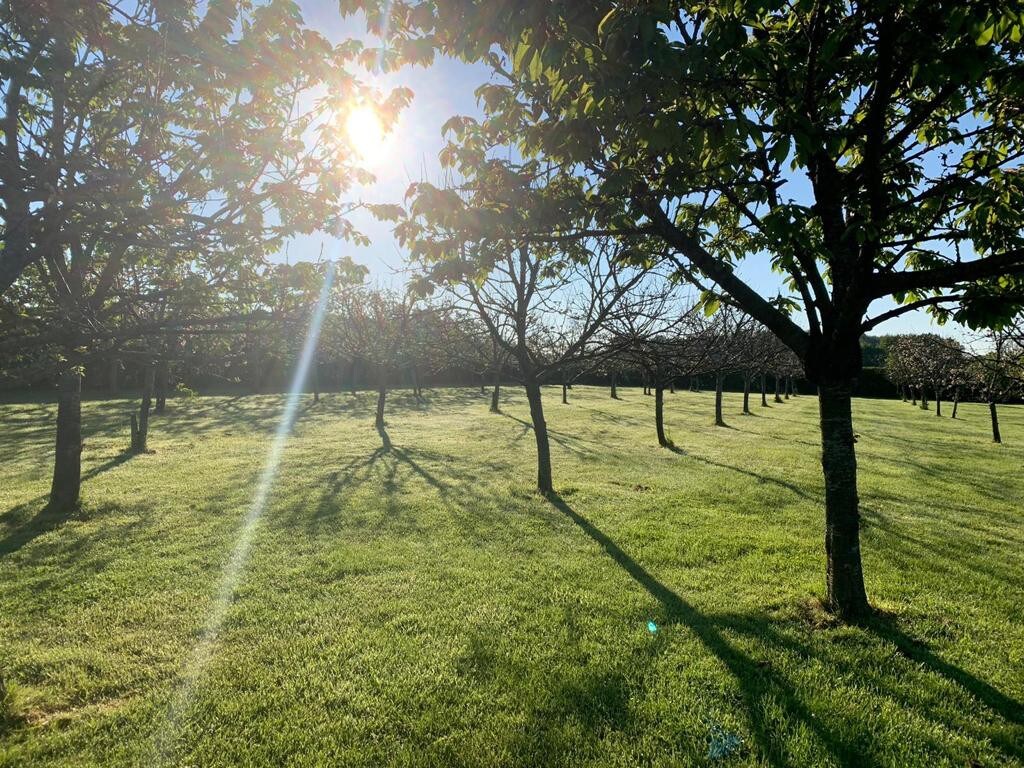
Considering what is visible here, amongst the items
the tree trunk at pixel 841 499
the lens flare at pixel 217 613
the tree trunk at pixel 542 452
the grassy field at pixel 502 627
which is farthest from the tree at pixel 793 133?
the tree trunk at pixel 542 452

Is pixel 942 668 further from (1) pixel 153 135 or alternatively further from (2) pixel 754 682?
(1) pixel 153 135

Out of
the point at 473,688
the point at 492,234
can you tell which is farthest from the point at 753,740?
the point at 492,234

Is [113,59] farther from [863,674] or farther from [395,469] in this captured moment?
[395,469]

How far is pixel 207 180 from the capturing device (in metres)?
4.34

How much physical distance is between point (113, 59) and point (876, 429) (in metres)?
28.3

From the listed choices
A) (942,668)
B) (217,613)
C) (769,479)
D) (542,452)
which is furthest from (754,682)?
(769,479)

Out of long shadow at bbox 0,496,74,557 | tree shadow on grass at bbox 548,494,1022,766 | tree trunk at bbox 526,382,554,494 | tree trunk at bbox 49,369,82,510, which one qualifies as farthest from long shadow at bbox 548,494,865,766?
tree trunk at bbox 49,369,82,510

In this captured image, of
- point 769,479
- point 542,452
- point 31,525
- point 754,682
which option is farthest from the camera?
point 769,479

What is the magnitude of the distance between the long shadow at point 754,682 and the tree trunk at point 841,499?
4.54 feet

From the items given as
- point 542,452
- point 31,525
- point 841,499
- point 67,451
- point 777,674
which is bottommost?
point 31,525

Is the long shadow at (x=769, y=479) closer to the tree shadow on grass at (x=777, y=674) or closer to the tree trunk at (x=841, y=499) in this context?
the tree trunk at (x=841, y=499)

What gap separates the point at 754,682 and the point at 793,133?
4027 millimetres

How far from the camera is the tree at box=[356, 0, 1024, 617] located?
8.61 ft

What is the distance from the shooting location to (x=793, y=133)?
8.75 ft
